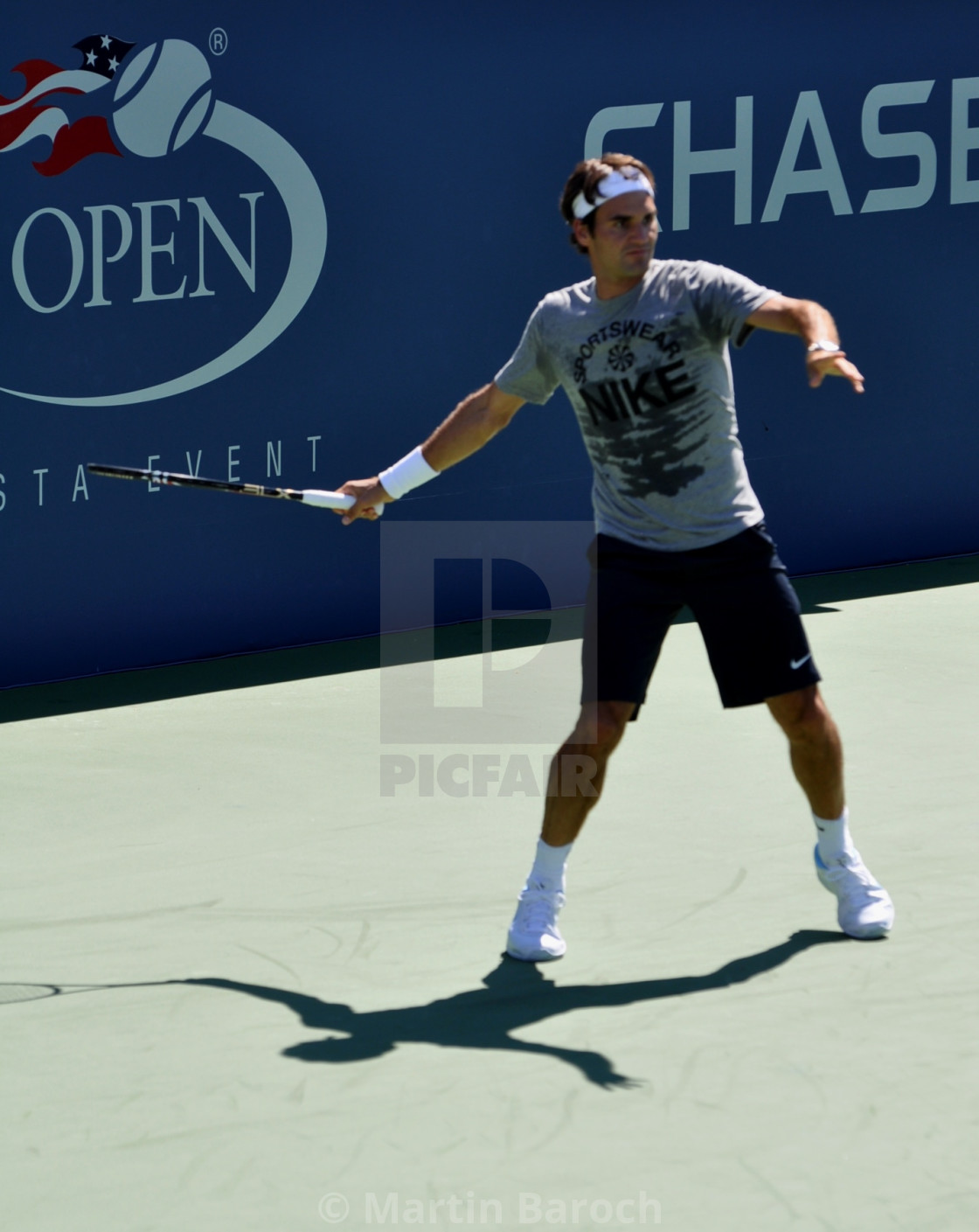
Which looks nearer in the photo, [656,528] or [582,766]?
[582,766]

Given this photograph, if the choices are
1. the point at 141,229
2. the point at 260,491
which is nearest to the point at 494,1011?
the point at 260,491

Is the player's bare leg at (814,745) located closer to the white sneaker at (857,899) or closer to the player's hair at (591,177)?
the white sneaker at (857,899)

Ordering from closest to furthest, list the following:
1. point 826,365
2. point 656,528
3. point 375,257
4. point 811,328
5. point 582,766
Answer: point 826,365
point 811,328
point 582,766
point 656,528
point 375,257

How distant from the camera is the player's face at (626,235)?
4559 mm

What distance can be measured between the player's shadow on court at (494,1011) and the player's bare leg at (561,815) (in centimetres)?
8

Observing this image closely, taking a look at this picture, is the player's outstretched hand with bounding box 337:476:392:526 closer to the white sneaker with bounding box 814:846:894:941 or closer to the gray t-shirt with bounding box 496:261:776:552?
the gray t-shirt with bounding box 496:261:776:552

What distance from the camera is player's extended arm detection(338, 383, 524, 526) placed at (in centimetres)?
494

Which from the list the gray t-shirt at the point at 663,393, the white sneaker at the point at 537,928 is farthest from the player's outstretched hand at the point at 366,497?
the white sneaker at the point at 537,928

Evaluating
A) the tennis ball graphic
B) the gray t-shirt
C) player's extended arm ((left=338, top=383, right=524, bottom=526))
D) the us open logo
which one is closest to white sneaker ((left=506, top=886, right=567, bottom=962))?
the gray t-shirt

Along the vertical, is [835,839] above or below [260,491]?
below

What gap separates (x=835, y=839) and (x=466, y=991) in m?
1.05

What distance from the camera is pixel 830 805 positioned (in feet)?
15.5

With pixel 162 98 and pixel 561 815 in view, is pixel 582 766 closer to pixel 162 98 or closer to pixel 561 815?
pixel 561 815

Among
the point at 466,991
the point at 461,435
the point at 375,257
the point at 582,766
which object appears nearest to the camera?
the point at 466,991
